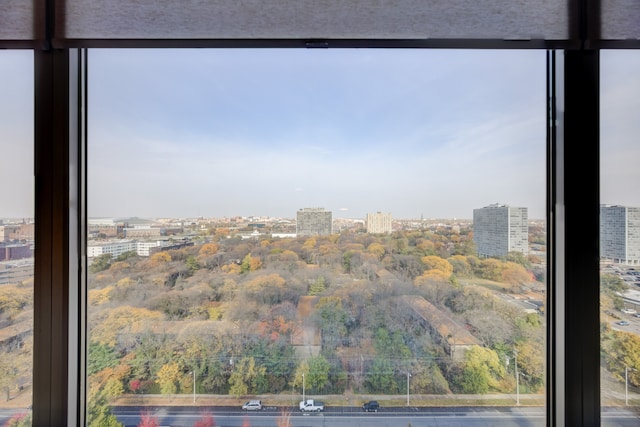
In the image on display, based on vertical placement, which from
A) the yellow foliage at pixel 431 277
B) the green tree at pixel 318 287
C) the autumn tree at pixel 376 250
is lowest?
the green tree at pixel 318 287

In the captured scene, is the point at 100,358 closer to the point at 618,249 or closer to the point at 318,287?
the point at 318,287

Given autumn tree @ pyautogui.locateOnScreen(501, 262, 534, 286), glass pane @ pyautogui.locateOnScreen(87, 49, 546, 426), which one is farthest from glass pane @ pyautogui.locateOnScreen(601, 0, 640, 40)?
autumn tree @ pyautogui.locateOnScreen(501, 262, 534, 286)

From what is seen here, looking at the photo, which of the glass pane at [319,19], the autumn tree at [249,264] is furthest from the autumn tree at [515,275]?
the autumn tree at [249,264]

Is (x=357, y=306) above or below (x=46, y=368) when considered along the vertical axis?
above

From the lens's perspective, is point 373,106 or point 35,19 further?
point 373,106

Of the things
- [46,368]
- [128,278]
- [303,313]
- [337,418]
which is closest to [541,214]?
[303,313]

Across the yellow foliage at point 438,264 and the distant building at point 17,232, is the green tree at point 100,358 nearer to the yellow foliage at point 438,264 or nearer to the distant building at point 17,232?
the distant building at point 17,232

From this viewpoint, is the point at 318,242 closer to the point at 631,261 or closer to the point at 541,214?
the point at 541,214
